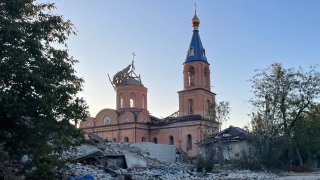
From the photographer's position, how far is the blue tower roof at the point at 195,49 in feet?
165

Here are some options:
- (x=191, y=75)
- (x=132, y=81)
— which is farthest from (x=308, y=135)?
(x=132, y=81)

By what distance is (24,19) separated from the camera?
10695 mm

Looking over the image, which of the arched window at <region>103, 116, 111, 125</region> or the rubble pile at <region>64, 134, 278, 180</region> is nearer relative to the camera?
the rubble pile at <region>64, 134, 278, 180</region>

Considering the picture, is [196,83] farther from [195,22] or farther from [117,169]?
[117,169]

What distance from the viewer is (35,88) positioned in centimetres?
1012

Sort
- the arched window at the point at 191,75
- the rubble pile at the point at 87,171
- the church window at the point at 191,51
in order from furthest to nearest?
the church window at the point at 191,51 < the arched window at the point at 191,75 < the rubble pile at the point at 87,171

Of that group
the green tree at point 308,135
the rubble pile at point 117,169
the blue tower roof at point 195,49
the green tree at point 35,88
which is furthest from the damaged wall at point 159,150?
the green tree at point 35,88

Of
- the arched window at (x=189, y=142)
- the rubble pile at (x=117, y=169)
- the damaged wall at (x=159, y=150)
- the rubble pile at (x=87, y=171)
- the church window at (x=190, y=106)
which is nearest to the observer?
the rubble pile at (x=87, y=171)

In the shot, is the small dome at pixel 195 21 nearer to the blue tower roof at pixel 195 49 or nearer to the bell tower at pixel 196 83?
the blue tower roof at pixel 195 49

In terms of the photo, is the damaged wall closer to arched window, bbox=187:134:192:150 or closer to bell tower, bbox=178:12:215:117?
arched window, bbox=187:134:192:150

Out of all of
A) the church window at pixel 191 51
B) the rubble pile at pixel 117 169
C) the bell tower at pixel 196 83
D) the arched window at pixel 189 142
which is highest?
the church window at pixel 191 51

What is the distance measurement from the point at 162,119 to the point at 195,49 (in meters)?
9.35

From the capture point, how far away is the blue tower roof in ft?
165

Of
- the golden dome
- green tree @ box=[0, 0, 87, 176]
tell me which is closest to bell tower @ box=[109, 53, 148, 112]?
the golden dome
